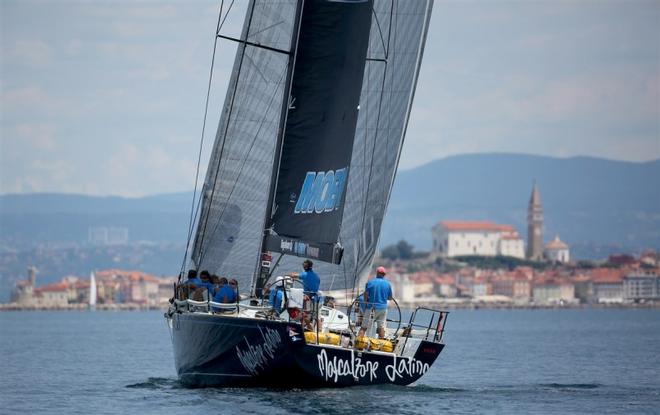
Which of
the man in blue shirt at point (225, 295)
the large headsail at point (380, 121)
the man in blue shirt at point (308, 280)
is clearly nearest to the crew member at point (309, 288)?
the man in blue shirt at point (308, 280)

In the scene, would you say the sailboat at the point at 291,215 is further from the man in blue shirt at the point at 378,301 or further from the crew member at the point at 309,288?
the man in blue shirt at the point at 378,301

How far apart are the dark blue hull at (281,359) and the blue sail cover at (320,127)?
132 cm

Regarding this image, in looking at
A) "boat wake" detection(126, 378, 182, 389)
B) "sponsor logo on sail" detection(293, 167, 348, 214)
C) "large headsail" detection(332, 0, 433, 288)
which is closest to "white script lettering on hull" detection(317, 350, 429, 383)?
"sponsor logo on sail" detection(293, 167, 348, 214)

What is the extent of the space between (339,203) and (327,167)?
1.93 ft

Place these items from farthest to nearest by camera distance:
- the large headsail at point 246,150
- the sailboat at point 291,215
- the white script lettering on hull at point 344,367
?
the large headsail at point 246,150, the sailboat at point 291,215, the white script lettering on hull at point 344,367

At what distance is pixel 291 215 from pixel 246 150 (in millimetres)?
2465

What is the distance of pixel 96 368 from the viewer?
3259 centimetres

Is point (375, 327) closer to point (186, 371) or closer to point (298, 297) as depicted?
point (298, 297)

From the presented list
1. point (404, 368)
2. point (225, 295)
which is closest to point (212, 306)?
point (225, 295)

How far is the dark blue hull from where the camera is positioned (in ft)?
64.4

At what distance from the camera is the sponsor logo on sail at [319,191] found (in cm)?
2033

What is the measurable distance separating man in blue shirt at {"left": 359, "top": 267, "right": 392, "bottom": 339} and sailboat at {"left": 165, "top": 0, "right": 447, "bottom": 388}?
260 millimetres

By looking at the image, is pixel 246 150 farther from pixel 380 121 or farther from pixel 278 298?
pixel 278 298

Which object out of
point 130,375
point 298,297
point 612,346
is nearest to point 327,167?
point 298,297
